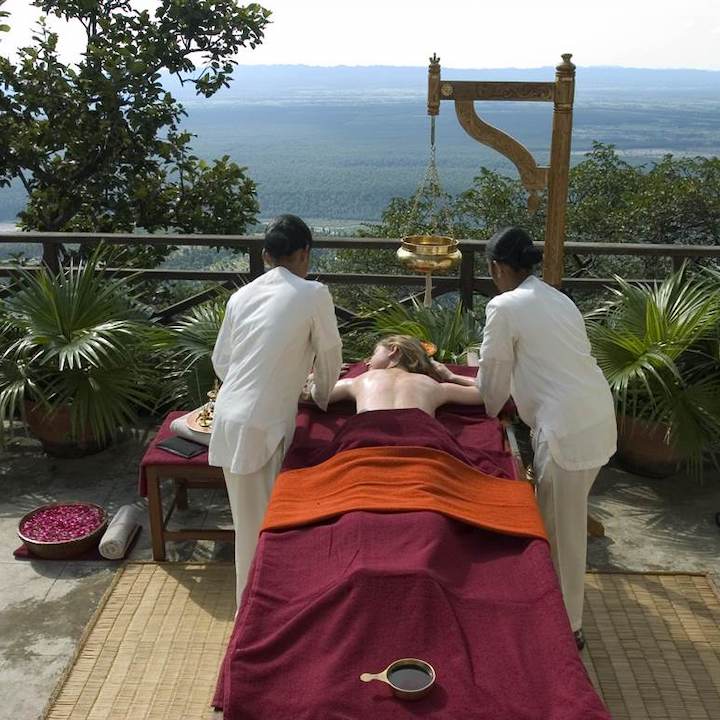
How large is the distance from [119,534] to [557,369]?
188 cm

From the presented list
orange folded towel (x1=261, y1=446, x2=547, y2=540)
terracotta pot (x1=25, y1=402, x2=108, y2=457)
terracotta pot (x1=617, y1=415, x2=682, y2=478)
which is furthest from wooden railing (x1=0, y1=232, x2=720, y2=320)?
orange folded towel (x1=261, y1=446, x2=547, y2=540)

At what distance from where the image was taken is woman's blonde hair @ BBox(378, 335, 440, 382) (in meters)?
3.38

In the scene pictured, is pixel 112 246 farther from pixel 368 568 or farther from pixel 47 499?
pixel 368 568

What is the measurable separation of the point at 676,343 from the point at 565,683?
99.9 inches

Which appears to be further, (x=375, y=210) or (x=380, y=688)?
(x=375, y=210)

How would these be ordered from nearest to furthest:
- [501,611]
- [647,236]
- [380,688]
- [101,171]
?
1. [380,688]
2. [501,611]
3. [101,171]
4. [647,236]

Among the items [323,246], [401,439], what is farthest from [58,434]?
[401,439]

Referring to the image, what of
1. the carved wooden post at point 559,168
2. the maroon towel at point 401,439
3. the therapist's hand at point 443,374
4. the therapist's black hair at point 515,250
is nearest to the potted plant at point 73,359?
the maroon towel at point 401,439

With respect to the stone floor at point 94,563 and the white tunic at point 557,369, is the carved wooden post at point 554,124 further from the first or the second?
the stone floor at point 94,563

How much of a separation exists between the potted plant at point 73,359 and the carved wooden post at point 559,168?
1.94 metres

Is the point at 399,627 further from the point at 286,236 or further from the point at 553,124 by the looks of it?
the point at 553,124

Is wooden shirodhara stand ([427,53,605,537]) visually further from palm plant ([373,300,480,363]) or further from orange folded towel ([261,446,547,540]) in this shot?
orange folded towel ([261,446,547,540])

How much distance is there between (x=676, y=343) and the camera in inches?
163

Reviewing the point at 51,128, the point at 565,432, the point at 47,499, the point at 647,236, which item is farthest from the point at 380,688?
the point at 647,236
